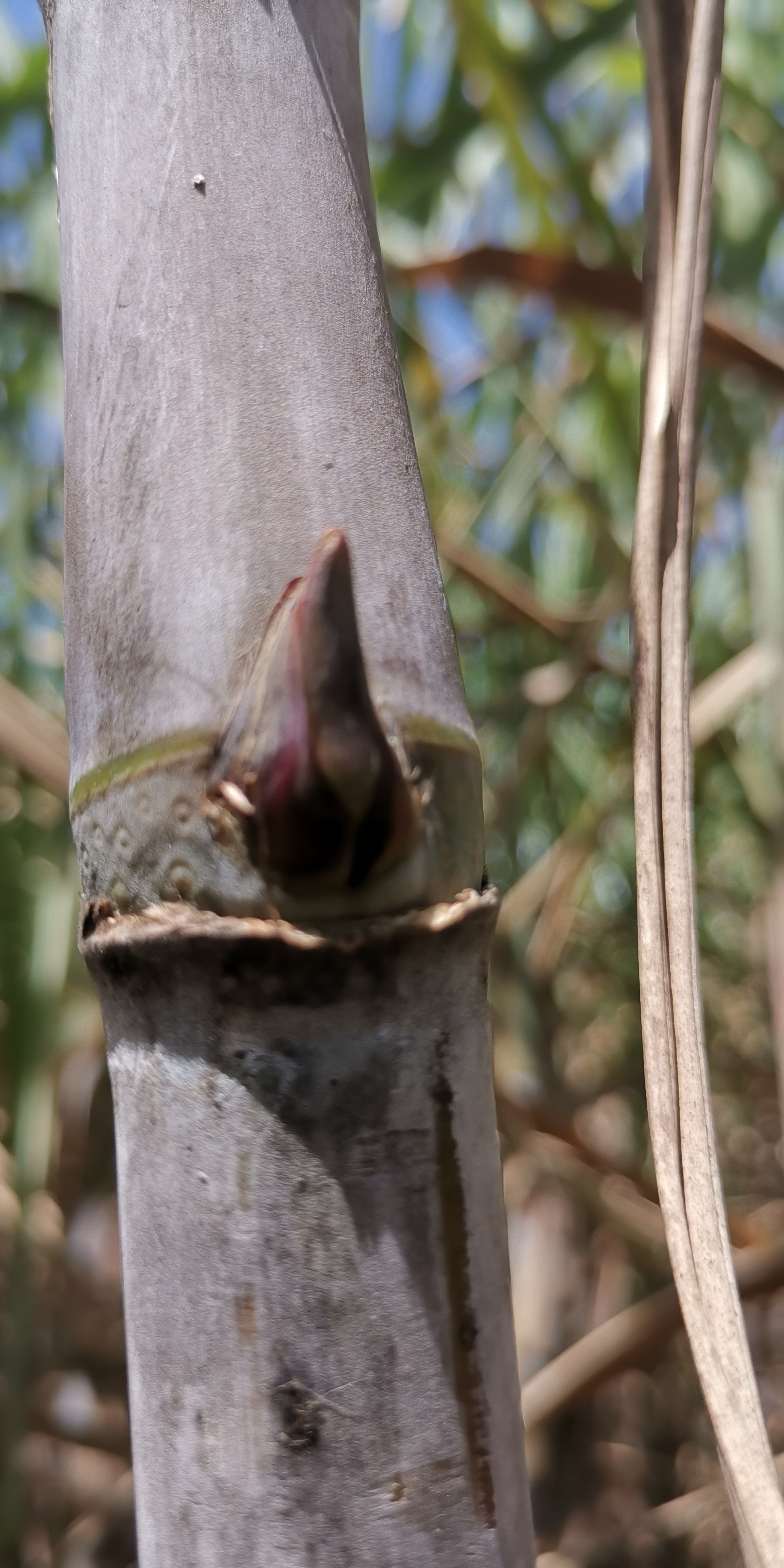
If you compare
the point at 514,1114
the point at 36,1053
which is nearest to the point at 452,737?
the point at 36,1053

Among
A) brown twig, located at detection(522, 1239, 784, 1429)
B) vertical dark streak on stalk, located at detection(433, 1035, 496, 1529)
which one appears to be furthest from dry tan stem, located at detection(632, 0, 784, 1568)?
brown twig, located at detection(522, 1239, 784, 1429)

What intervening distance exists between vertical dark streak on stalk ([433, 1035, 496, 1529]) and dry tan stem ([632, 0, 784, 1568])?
3 centimetres

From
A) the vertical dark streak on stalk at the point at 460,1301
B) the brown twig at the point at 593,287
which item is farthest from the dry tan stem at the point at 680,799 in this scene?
the brown twig at the point at 593,287

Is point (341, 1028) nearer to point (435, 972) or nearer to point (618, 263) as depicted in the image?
point (435, 972)

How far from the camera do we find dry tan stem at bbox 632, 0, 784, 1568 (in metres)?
0.15

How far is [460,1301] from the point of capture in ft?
0.50

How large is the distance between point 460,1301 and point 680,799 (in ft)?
0.26

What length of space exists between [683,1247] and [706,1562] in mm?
747

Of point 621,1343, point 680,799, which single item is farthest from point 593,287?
point 621,1343

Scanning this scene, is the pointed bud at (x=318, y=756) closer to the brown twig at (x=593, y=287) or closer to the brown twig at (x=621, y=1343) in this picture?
the brown twig at (x=593, y=287)

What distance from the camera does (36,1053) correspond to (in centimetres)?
46

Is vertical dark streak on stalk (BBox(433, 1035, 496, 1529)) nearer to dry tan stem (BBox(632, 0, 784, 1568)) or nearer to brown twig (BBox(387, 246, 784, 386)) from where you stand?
dry tan stem (BBox(632, 0, 784, 1568))

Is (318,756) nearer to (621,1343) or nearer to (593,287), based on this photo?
(593,287)

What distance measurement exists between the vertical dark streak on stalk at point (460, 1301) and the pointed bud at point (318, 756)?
32 millimetres
